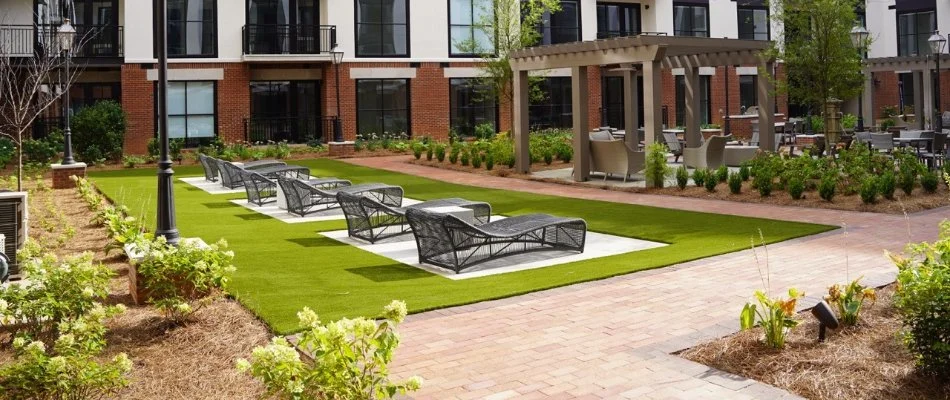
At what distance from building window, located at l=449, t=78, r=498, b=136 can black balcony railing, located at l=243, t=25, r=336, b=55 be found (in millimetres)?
5350

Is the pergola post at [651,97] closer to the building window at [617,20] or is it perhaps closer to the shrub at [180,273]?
the shrub at [180,273]

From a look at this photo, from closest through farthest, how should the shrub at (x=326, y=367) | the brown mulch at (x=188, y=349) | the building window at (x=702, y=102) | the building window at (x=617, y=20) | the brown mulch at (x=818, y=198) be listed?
the shrub at (x=326, y=367) → the brown mulch at (x=188, y=349) → the brown mulch at (x=818, y=198) → the building window at (x=617, y=20) → the building window at (x=702, y=102)

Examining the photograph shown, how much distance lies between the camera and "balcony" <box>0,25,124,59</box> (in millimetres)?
30500

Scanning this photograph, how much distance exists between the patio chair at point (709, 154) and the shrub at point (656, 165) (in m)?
2.28

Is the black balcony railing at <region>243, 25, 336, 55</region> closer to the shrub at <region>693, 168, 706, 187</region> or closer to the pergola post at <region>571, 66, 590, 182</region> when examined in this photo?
the pergola post at <region>571, 66, 590, 182</region>

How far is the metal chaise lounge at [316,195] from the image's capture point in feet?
48.3

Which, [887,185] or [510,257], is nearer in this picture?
[510,257]

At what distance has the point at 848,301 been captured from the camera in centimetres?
A: 679

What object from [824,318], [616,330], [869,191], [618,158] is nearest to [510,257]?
[616,330]

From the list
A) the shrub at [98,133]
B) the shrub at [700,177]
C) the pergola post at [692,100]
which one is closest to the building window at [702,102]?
the pergola post at [692,100]

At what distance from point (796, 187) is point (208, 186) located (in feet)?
42.7

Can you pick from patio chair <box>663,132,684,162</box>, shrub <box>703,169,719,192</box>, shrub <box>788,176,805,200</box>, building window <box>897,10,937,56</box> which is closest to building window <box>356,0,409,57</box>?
patio chair <box>663,132,684,162</box>

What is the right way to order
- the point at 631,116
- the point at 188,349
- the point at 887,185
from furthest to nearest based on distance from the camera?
1. the point at 631,116
2. the point at 887,185
3. the point at 188,349

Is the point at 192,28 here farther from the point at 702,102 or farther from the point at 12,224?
the point at 12,224
